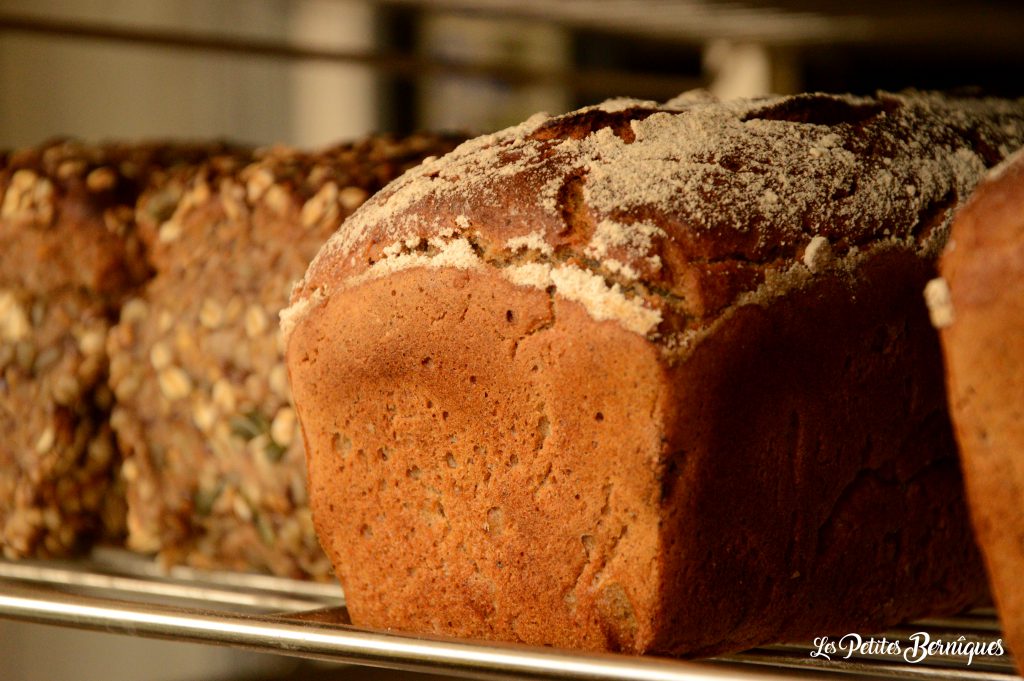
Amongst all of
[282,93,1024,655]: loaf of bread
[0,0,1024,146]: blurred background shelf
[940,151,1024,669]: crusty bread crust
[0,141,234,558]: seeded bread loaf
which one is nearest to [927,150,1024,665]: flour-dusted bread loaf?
[940,151,1024,669]: crusty bread crust

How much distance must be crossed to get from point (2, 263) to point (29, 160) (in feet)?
0.35

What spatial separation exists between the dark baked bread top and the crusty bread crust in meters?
0.12

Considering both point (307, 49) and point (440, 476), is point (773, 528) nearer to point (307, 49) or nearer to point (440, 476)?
point (440, 476)

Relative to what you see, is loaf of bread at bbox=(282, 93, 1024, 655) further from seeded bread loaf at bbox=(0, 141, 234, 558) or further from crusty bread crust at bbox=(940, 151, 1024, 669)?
seeded bread loaf at bbox=(0, 141, 234, 558)

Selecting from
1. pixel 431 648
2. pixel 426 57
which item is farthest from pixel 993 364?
pixel 426 57

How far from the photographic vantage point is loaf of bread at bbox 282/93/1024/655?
74 cm

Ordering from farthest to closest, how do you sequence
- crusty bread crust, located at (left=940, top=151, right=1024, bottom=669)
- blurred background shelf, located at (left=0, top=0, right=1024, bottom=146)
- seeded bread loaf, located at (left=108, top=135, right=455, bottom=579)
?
blurred background shelf, located at (left=0, top=0, right=1024, bottom=146)
seeded bread loaf, located at (left=108, top=135, right=455, bottom=579)
crusty bread crust, located at (left=940, top=151, right=1024, bottom=669)

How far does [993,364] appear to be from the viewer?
65 cm

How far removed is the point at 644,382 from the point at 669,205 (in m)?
0.11

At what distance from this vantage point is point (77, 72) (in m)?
2.44

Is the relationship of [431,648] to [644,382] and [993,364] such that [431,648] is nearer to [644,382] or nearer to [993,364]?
[644,382]

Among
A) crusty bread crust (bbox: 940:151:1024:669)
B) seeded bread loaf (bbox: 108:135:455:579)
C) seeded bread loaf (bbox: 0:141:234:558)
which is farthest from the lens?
seeded bread loaf (bbox: 0:141:234:558)

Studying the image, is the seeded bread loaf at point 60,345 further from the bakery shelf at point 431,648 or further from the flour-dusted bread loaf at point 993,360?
the flour-dusted bread loaf at point 993,360

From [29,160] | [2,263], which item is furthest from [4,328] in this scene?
[29,160]
